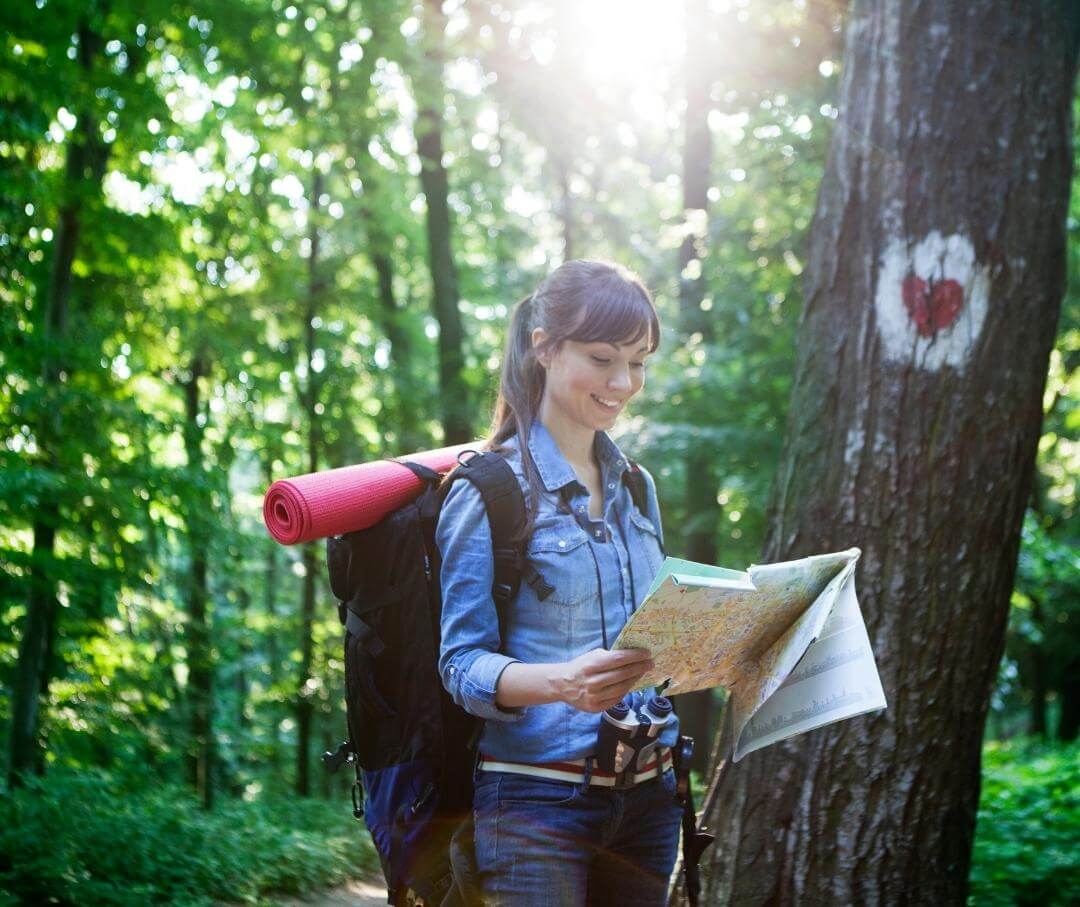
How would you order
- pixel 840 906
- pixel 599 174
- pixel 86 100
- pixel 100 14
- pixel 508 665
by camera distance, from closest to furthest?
pixel 508 665 → pixel 840 906 → pixel 86 100 → pixel 100 14 → pixel 599 174

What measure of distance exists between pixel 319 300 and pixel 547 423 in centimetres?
1213

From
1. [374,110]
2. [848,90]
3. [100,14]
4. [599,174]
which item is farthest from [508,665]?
[599,174]

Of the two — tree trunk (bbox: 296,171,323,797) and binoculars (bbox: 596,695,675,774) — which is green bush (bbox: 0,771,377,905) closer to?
binoculars (bbox: 596,695,675,774)

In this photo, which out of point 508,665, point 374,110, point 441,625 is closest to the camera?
point 508,665

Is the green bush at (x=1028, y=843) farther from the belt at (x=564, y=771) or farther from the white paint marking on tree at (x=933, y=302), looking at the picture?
the belt at (x=564, y=771)

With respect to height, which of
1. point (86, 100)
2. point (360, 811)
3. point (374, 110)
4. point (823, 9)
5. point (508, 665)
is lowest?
point (360, 811)

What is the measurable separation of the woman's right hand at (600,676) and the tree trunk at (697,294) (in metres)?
6.89

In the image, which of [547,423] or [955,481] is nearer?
[547,423]

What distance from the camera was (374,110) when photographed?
38.6 ft

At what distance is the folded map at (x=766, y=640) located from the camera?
1813 millimetres

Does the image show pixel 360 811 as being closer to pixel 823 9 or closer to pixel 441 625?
pixel 441 625

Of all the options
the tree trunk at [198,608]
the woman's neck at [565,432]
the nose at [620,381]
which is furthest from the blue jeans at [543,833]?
the tree trunk at [198,608]

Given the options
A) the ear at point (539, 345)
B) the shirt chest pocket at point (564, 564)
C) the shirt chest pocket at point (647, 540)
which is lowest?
the shirt chest pocket at point (564, 564)

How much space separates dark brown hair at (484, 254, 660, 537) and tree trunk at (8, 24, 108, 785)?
436cm
